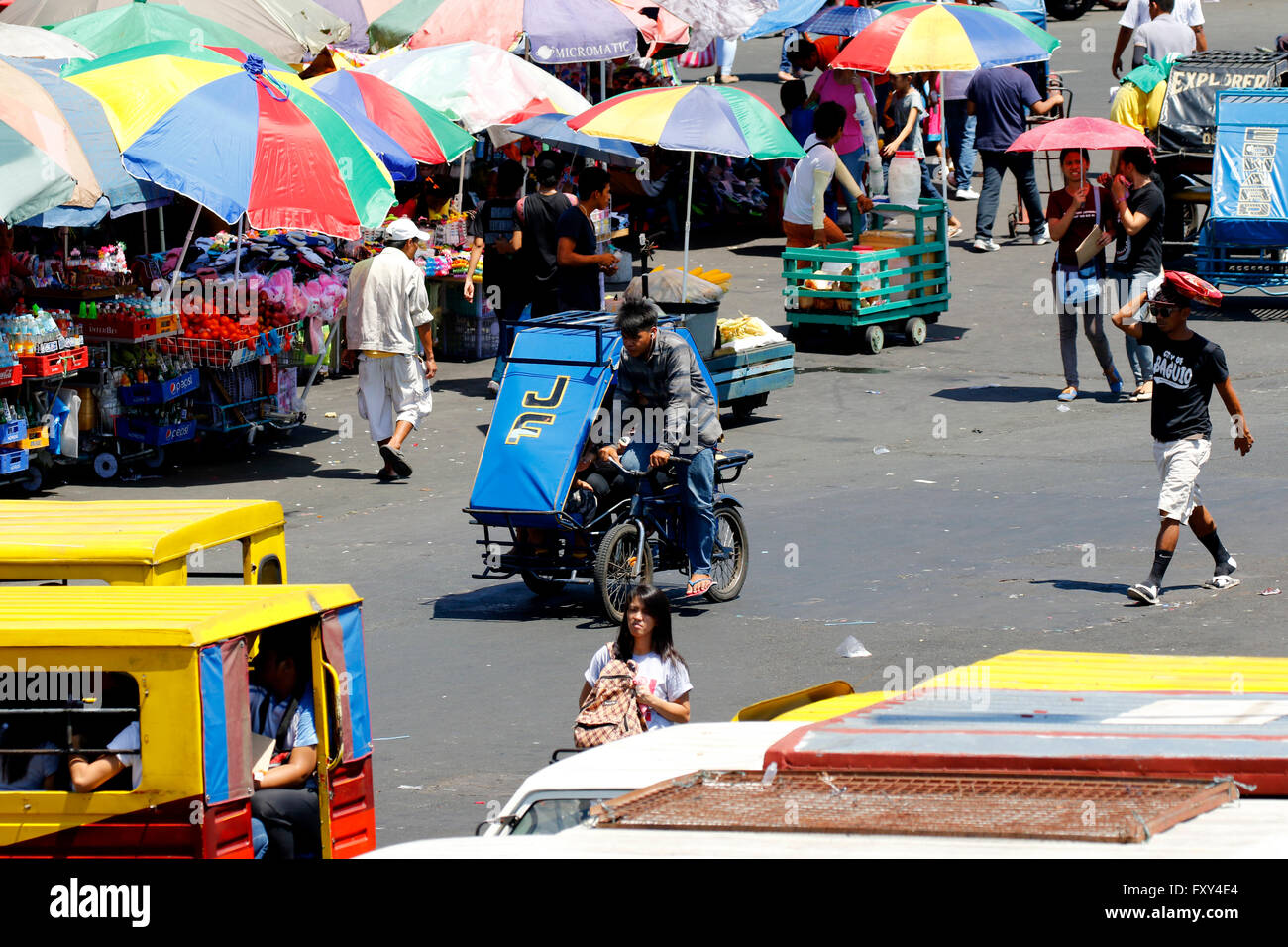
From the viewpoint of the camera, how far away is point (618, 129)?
1552 centimetres

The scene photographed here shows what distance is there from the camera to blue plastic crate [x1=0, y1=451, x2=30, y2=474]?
1326 centimetres

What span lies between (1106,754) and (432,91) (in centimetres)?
1534

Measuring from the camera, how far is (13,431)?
13305mm

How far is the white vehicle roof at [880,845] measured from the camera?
3.65m

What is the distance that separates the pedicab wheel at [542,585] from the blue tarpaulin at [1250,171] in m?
10.2

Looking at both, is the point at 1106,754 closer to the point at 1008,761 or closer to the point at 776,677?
the point at 1008,761

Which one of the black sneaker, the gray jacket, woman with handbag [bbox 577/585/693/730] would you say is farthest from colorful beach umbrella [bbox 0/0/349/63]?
woman with handbag [bbox 577/585/693/730]

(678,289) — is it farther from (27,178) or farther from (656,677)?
(656,677)

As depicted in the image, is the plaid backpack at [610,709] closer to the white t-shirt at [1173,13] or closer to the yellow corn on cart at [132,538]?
the yellow corn on cart at [132,538]

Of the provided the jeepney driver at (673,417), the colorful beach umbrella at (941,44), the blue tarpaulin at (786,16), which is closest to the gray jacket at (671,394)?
the jeepney driver at (673,417)

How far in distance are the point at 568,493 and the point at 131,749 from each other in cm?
502

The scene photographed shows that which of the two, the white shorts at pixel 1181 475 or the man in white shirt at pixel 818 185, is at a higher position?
the man in white shirt at pixel 818 185
